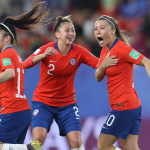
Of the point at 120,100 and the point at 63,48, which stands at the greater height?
the point at 63,48

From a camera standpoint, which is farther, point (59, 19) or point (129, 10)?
point (129, 10)

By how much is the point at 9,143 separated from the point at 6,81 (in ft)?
2.52

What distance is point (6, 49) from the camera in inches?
171

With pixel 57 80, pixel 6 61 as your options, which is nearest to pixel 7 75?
pixel 6 61

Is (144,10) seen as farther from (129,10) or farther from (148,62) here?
(148,62)

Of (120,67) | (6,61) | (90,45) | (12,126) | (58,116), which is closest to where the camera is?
(6,61)

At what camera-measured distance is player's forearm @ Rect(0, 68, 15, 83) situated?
405cm

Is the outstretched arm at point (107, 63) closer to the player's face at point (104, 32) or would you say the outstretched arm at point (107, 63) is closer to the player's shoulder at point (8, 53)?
the player's face at point (104, 32)

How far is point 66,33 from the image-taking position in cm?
524

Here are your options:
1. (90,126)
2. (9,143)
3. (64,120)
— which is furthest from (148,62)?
(90,126)

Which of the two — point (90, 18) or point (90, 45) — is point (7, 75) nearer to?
point (90, 45)

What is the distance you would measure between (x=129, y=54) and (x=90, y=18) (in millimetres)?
4686

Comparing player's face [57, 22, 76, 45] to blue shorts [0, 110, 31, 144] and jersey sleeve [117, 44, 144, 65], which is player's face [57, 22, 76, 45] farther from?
blue shorts [0, 110, 31, 144]

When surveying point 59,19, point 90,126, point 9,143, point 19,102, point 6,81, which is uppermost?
point 59,19
